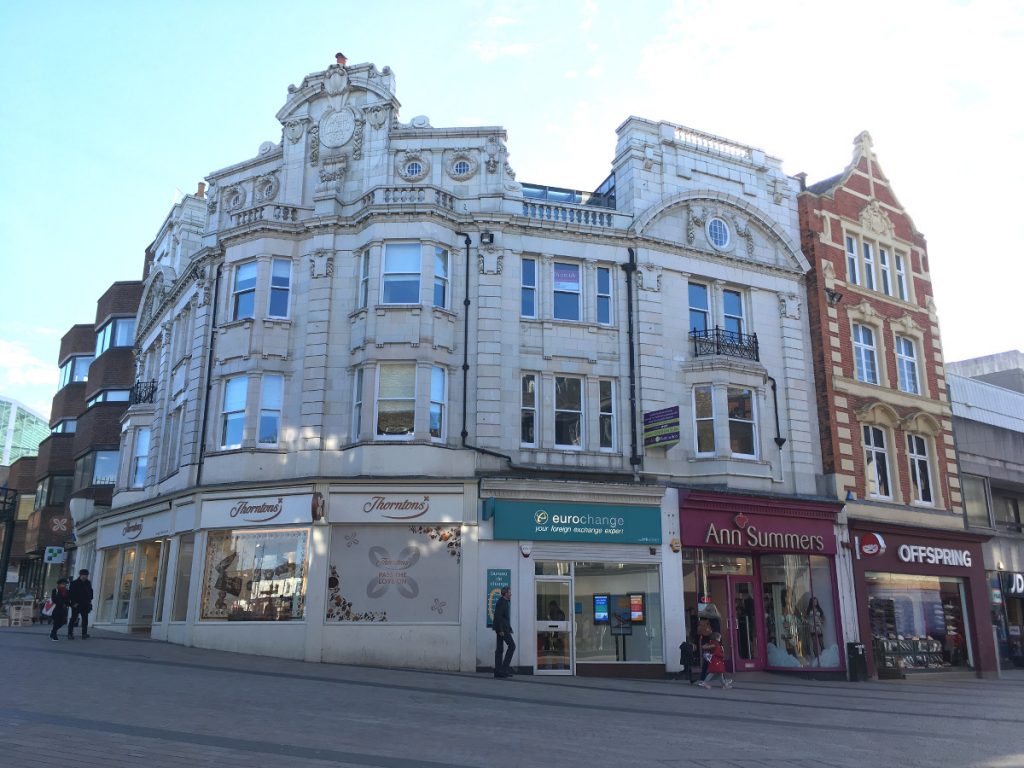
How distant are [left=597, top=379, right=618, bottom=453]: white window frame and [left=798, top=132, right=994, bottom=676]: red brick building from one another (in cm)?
724

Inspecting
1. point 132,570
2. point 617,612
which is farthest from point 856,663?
point 132,570

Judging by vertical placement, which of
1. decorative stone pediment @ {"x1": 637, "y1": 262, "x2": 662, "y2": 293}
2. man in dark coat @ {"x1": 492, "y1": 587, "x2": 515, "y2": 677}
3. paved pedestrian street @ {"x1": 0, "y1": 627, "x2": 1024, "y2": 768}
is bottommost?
paved pedestrian street @ {"x1": 0, "y1": 627, "x2": 1024, "y2": 768}

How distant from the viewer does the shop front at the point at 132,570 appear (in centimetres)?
2488

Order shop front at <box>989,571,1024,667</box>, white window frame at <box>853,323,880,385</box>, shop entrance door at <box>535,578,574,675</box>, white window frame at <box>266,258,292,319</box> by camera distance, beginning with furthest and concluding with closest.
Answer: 1. shop front at <box>989,571,1024,667</box>
2. white window frame at <box>853,323,880,385</box>
3. white window frame at <box>266,258,292,319</box>
4. shop entrance door at <box>535,578,574,675</box>

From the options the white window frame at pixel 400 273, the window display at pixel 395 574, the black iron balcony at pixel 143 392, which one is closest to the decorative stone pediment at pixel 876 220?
the white window frame at pixel 400 273

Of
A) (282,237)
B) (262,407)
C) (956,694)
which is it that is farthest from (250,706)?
(956,694)

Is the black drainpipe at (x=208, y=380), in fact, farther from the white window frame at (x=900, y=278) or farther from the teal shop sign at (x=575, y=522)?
the white window frame at (x=900, y=278)

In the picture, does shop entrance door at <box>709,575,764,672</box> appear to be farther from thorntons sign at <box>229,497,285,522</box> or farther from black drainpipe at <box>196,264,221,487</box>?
black drainpipe at <box>196,264,221,487</box>

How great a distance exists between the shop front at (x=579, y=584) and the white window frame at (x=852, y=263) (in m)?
12.1

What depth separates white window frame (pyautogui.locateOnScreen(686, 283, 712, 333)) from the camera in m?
25.4

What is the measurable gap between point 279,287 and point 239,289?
1291 millimetres

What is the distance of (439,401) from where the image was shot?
22.2 meters

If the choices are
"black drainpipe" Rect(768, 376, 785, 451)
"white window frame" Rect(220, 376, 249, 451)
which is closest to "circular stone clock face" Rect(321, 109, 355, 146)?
"white window frame" Rect(220, 376, 249, 451)

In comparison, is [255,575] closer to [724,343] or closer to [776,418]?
[724,343]
